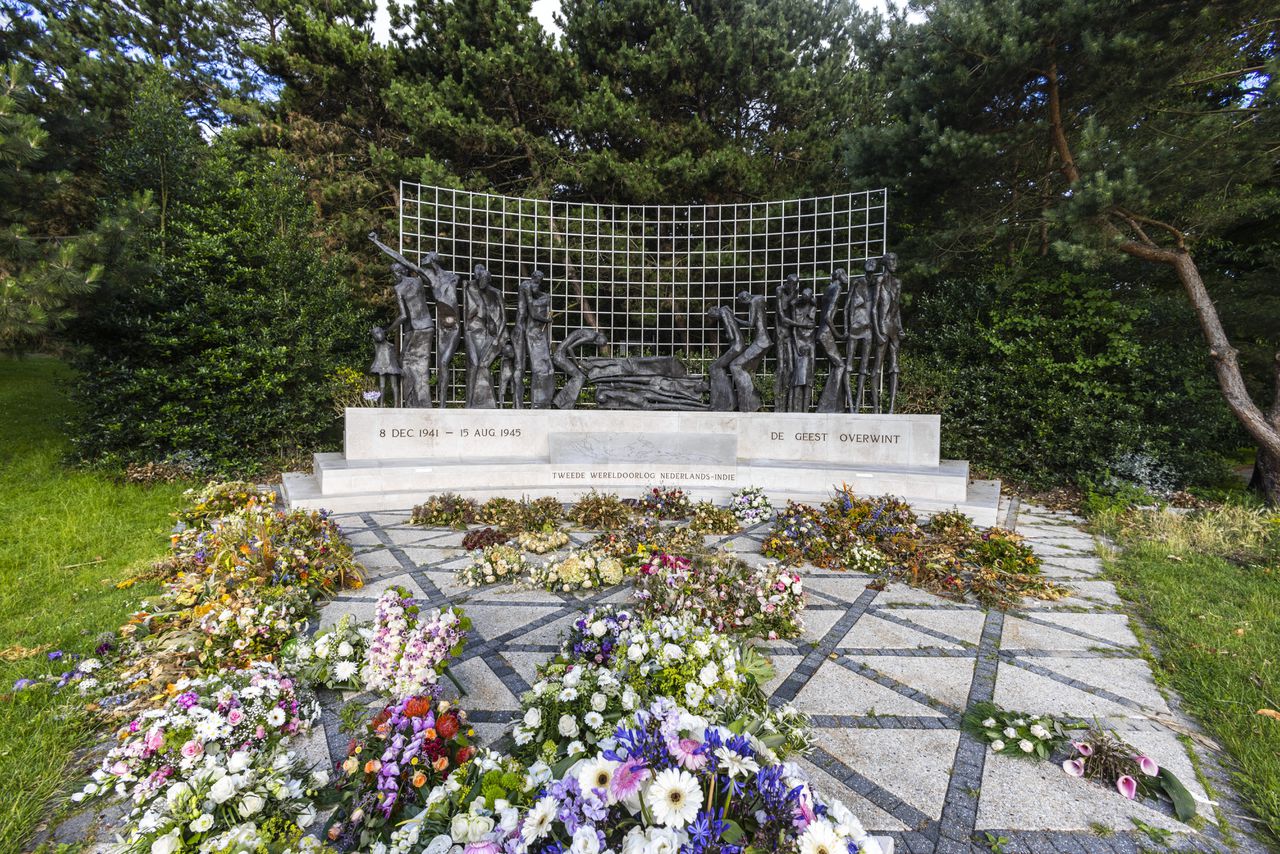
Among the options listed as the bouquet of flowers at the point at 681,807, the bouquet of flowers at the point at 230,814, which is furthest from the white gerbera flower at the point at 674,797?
the bouquet of flowers at the point at 230,814

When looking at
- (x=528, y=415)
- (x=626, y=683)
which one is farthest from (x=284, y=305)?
(x=626, y=683)

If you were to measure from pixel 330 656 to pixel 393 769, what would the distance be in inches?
46.5

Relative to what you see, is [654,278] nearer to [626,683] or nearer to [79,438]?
[79,438]

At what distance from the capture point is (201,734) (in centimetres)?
175

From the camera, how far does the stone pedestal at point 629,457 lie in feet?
21.8

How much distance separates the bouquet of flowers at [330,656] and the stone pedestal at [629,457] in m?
4.19

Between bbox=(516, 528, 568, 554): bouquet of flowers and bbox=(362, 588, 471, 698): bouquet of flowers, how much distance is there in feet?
7.35

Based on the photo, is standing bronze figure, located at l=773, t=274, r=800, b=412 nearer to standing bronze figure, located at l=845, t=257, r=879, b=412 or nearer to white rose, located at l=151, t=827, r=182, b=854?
standing bronze figure, located at l=845, t=257, r=879, b=412

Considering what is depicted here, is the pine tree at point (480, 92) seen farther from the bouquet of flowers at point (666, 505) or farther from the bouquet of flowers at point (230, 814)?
the bouquet of flowers at point (230, 814)

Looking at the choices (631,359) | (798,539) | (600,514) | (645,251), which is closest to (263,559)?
(600,514)

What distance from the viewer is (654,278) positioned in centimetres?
1227

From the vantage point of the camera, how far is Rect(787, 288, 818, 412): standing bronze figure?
7.98m

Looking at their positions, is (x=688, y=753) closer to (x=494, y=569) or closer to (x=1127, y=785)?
(x=1127, y=785)

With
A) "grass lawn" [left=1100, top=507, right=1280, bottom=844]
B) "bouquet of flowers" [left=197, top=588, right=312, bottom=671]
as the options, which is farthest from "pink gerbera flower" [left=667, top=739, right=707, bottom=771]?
"bouquet of flowers" [left=197, top=588, right=312, bottom=671]
